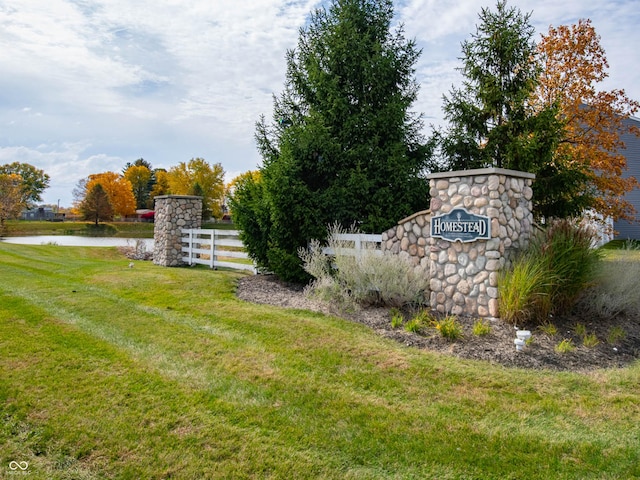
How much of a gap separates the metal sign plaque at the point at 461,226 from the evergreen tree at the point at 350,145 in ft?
7.44

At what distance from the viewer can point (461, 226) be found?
6691 mm

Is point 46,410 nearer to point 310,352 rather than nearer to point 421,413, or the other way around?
point 310,352

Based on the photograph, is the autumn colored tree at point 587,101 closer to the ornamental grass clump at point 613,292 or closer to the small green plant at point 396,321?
the ornamental grass clump at point 613,292

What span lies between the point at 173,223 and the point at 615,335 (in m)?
11.3

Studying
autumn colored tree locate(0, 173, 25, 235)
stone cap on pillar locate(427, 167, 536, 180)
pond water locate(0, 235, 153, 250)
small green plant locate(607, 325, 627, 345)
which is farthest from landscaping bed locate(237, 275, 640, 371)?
autumn colored tree locate(0, 173, 25, 235)

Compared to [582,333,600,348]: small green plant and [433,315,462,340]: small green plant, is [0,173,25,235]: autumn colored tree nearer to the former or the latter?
[433,315,462,340]: small green plant

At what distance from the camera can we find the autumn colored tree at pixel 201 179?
4725cm

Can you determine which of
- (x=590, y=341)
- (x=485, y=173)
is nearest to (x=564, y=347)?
(x=590, y=341)

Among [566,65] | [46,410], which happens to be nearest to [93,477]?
[46,410]

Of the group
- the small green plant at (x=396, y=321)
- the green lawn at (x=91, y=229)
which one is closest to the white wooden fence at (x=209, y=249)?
the small green plant at (x=396, y=321)

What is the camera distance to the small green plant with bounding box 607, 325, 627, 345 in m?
5.85

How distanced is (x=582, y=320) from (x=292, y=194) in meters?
5.20

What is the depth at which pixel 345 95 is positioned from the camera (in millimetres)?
9844

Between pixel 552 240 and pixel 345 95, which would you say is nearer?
pixel 552 240
